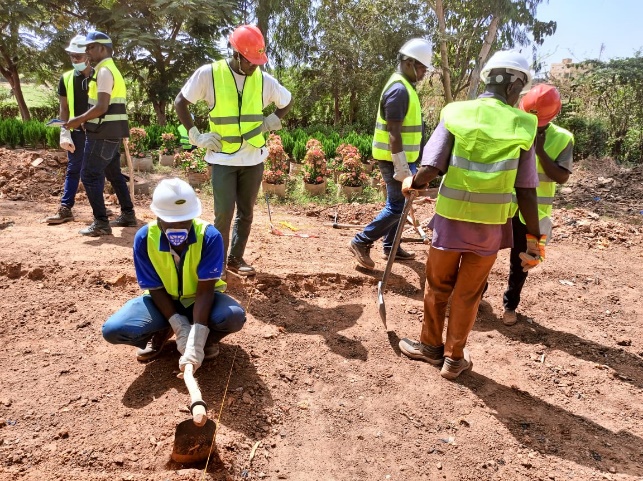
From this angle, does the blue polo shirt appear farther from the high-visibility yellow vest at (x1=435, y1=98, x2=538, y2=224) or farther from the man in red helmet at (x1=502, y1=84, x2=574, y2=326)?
the man in red helmet at (x1=502, y1=84, x2=574, y2=326)

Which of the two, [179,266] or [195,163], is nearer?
[179,266]

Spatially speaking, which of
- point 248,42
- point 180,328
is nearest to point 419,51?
point 248,42

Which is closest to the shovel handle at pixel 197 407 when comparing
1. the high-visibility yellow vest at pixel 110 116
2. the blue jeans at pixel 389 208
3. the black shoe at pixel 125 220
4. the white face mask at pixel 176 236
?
the white face mask at pixel 176 236

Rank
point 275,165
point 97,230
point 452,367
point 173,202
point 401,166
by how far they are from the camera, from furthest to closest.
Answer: point 275,165 → point 97,230 → point 401,166 → point 452,367 → point 173,202

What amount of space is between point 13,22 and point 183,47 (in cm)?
419

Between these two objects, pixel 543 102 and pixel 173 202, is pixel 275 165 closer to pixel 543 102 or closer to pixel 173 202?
pixel 543 102

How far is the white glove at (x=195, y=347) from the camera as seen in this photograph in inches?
93.9

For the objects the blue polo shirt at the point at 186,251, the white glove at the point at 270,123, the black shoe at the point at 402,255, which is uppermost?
the white glove at the point at 270,123

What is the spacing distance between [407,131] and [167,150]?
6.33m

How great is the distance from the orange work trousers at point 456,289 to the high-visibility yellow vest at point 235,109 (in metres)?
1.68

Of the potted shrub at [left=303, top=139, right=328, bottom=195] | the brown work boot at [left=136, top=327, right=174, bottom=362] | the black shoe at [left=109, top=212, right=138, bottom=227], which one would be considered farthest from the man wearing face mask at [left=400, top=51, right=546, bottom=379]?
the potted shrub at [left=303, top=139, right=328, bottom=195]

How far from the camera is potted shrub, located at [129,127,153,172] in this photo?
27.3 feet

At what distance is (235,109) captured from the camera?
3525 millimetres

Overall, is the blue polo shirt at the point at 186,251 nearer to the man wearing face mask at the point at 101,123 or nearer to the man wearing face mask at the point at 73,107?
the man wearing face mask at the point at 101,123
